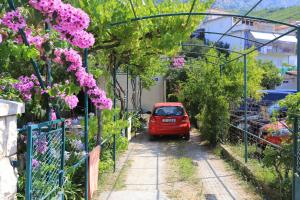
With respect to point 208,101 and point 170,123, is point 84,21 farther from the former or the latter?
point 170,123

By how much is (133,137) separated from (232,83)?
4.99 m

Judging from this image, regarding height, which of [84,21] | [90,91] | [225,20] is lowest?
[90,91]

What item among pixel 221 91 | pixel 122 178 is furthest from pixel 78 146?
pixel 221 91

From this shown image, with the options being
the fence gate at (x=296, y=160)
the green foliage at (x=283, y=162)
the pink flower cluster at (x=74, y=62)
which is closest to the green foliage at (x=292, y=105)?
the fence gate at (x=296, y=160)

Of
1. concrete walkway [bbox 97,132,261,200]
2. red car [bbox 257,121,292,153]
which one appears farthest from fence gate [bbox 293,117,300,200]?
red car [bbox 257,121,292,153]

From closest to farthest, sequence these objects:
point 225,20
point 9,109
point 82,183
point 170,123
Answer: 1. point 9,109
2. point 82,183
3. point 170,123
4. point 225,20

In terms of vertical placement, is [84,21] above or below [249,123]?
above

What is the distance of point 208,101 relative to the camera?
43.5 feet

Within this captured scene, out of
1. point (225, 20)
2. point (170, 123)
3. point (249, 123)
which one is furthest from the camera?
point (225, 20)

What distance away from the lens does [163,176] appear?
934 cm

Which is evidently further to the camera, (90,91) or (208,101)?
(208,101)

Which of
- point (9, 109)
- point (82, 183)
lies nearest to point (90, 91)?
point (82, 183)

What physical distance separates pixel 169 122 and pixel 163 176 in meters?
6.12

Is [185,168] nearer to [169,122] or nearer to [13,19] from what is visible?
[169,122]
